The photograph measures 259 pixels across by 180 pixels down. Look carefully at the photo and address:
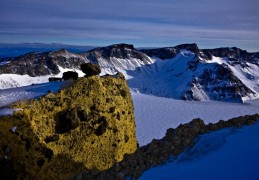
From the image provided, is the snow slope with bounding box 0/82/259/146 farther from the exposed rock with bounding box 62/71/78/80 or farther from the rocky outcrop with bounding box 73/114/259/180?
the rocky outcrop with bounding box 73/114/259/180

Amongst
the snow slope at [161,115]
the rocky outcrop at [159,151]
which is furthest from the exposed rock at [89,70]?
the snow slope at [161,115]

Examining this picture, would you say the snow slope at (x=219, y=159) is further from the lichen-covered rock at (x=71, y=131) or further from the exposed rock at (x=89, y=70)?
the exposed rock at (x=89, y=70)

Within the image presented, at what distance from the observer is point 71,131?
20922 millimetres

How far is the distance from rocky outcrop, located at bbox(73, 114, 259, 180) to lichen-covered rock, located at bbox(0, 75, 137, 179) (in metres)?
5.35

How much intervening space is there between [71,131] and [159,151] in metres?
8.31

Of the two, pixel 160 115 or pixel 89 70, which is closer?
pixel 89 70

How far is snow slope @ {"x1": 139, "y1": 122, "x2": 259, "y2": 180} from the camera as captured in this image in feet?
37.3

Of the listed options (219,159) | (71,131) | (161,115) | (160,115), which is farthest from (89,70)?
(161,115)

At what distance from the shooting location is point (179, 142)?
1420 cm

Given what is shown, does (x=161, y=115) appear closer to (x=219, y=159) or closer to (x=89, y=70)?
(x=89, y=70)

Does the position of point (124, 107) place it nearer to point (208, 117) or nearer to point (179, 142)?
point (179, 142)

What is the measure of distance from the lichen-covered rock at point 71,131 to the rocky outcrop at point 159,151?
535 centimetres

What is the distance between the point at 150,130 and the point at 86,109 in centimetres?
5439

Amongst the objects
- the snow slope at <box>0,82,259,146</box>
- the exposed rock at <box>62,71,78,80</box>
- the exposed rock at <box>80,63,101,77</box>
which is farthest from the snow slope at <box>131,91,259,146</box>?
the exposed rock at <box>62,71,78,80</box>
